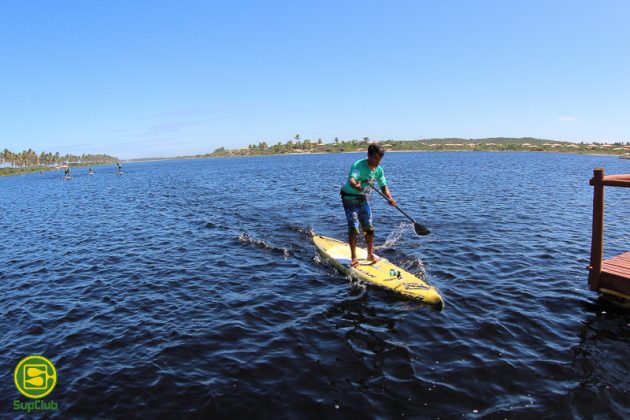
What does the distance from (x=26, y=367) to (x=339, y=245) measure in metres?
9.81

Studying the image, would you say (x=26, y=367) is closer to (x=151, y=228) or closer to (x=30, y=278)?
(x=30, y=278)

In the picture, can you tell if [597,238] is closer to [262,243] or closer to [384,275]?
[384,275]

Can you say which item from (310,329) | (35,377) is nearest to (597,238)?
(310,329)

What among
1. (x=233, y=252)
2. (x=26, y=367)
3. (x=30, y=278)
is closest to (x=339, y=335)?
(x=26, y=367)

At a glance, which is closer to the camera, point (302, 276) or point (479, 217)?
point (302, 276)

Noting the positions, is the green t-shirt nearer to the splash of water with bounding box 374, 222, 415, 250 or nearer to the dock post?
the splash of water with bounding box 374, 222, 415, 250

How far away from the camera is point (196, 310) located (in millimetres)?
9852

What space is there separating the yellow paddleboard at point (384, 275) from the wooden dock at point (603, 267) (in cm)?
401

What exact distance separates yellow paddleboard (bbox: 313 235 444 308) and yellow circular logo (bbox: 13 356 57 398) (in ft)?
25.7

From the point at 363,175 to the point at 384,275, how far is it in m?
3.05

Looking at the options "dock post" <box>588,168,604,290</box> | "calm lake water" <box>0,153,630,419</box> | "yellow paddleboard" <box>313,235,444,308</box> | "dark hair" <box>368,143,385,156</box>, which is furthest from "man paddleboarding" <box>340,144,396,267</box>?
"dock post" <box>588,168,604,290</box>

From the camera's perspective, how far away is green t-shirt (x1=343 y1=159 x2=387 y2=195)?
1060 centimetres

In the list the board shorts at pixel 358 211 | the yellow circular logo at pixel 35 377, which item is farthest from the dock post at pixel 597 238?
the yellow circular logo at pixel 35 377

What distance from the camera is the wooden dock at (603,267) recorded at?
891 cm
